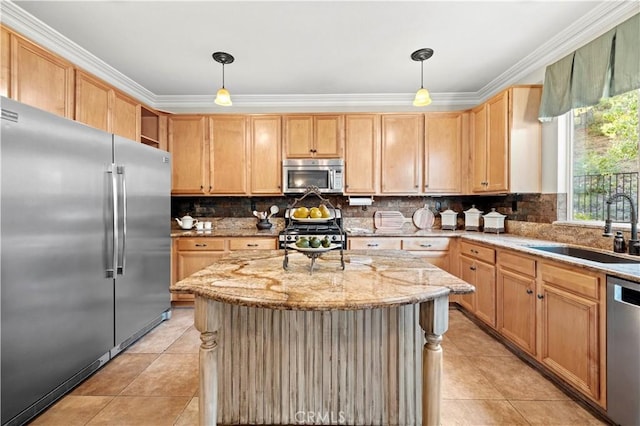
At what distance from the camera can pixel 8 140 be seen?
1548mm

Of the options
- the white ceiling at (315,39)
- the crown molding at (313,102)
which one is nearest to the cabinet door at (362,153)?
the crown molding at (313,102)

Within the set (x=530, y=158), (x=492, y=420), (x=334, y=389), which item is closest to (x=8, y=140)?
(x=334, y=389)

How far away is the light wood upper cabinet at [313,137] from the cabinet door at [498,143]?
1.71 meters

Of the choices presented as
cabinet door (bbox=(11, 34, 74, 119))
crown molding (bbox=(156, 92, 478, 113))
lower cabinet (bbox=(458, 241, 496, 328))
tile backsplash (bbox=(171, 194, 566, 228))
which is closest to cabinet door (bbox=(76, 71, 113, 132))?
cabinet door (bbox=(11, 34, 74, 119))

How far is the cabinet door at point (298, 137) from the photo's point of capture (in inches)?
149

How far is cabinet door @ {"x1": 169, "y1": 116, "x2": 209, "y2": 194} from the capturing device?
3.76m

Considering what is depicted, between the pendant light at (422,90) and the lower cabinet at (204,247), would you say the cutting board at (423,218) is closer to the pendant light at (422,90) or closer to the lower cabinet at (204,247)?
the pendant light at (422,90)

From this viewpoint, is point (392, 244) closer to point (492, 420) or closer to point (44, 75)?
point (492, 420)

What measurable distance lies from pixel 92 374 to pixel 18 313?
0.89m

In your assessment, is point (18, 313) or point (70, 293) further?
point (70, 293)

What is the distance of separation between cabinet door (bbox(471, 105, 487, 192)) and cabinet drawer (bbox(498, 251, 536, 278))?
1.08 metres

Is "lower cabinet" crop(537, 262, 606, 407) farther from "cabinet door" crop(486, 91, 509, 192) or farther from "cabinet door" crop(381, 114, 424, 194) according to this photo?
"cabinet door" crop(381, 114, 424, 194)

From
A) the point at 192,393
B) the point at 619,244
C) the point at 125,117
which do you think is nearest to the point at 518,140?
the point at 619,244

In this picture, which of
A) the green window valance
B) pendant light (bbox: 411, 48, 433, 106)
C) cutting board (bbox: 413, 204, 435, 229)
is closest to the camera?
the green window valance
